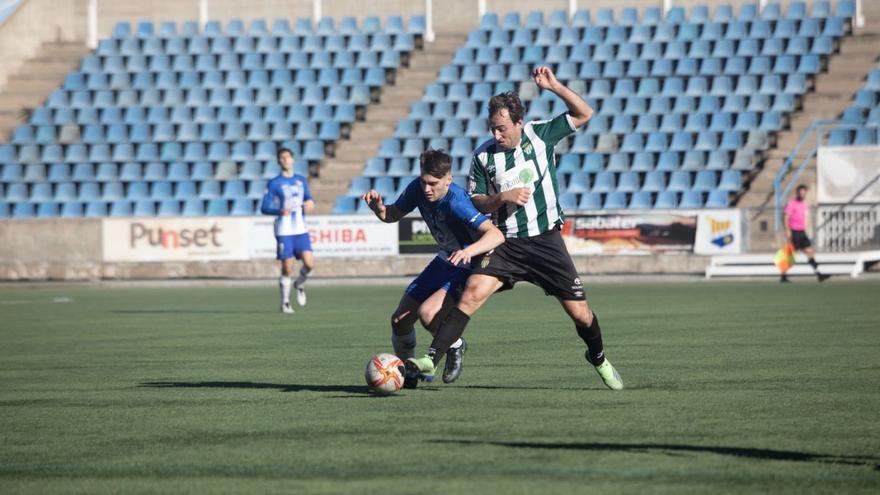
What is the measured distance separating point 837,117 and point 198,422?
2789 centimetres

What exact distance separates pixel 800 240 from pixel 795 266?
1055mm

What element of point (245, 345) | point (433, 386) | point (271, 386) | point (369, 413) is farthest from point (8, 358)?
point (369, 413)

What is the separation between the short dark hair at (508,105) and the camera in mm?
9352

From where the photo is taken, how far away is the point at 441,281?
33.7 feet

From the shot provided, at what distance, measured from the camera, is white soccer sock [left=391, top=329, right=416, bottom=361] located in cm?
1039

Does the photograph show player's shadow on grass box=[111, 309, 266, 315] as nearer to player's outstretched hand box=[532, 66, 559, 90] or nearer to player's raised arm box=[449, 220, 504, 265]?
player's raised arm box=[449, 220, 504, 265]

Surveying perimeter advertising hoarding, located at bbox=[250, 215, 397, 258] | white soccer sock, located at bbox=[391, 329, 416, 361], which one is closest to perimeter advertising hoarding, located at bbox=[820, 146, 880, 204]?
perimeter advertising hoarding, located at bbox=[250, 215, 397, 258]

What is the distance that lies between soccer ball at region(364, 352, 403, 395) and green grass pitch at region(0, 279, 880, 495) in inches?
3.8

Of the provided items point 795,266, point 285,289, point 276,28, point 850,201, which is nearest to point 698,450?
point 285,289

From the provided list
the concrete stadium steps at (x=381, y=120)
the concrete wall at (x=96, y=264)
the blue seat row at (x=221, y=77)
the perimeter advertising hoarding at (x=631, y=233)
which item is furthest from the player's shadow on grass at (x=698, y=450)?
the blue seat row at (x=221, y=77)

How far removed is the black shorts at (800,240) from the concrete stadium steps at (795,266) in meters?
0.73

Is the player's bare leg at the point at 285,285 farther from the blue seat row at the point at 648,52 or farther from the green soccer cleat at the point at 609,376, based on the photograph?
the blue seat row at the point at 648,52

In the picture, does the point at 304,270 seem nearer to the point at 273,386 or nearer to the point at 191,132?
the point at 273,386

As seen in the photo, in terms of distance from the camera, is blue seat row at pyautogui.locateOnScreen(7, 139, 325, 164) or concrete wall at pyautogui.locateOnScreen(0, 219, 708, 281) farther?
blue seat row at pyautogui.locateOnScreen(7, 139, 325, 164)
